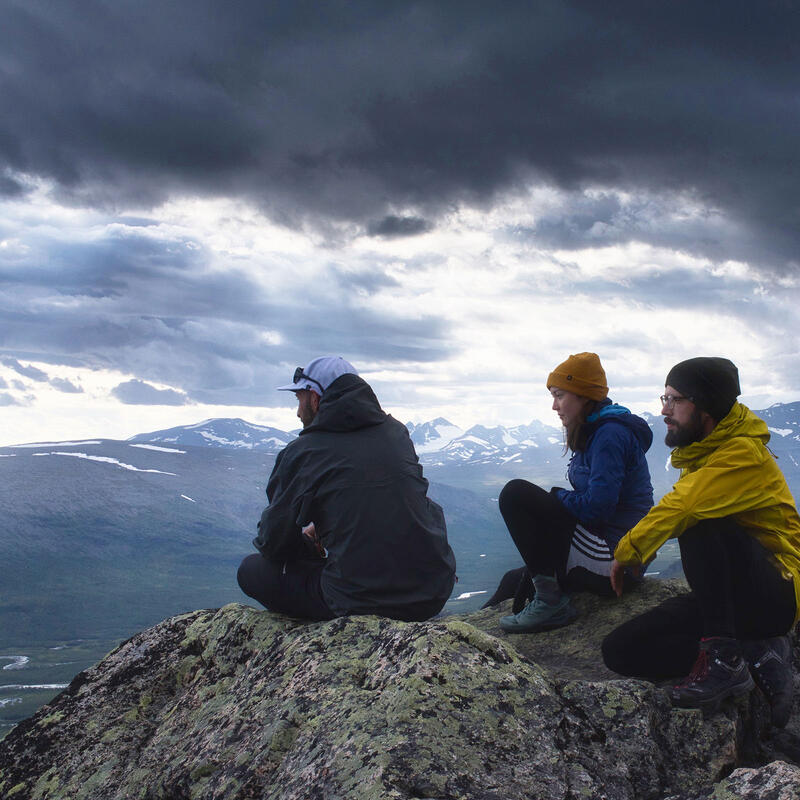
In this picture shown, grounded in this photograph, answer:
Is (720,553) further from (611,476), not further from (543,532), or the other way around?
(543,532)

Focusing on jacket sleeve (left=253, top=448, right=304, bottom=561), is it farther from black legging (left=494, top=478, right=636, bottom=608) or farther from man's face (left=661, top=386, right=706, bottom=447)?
man's face (left=661, top=386, right=706, bottom=447)

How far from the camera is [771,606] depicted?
20.1 feet

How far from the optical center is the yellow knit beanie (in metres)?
8.40

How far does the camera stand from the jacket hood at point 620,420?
817 centimetres

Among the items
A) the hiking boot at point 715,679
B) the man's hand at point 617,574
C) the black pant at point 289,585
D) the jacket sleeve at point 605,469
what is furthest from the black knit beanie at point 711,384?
the black pant at point 289,585

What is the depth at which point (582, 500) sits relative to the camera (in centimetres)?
831

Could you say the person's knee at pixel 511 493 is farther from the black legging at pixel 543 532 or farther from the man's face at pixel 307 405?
the man's face at pixel 307 405

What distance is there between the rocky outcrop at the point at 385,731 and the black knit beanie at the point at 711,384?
2737 mm

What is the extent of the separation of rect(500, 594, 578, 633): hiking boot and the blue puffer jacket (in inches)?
45.8

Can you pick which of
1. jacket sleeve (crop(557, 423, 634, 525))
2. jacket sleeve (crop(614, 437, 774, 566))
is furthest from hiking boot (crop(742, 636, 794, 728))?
jacket sleeve (crop(557, 423, 634, 525))

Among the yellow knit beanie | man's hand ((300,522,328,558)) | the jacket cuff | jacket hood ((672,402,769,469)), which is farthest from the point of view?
the yellow knit beanie

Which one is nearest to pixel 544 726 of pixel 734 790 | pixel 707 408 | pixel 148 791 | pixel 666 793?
pixel 666 793

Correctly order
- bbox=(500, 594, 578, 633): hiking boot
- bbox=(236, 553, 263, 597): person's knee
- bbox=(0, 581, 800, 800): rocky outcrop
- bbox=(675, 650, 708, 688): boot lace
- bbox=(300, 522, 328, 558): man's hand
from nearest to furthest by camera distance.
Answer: bbox=(0, 581, 800, 800): rocky outcrop → bbox=(675, 650, 708, 688): boot lace → bbox=(300, 522, 328, 558): man's hand → bbox=(236, 553, 263, 597): person's knee → bbox=(500, 594, 578, 633): hiking boot

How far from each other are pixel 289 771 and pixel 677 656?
3909mm
